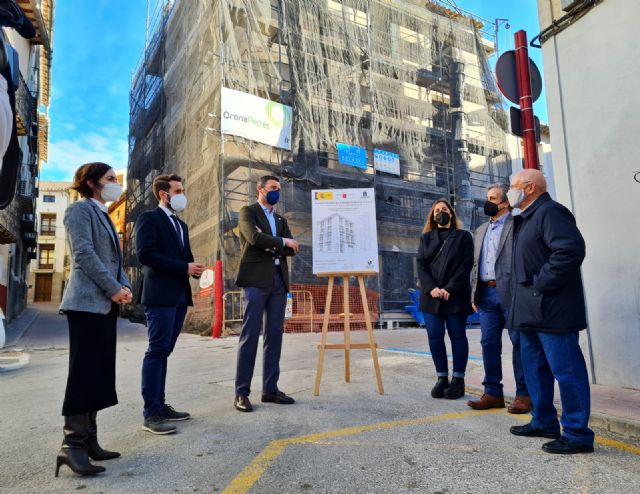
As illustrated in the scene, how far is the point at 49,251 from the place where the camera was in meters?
48.8

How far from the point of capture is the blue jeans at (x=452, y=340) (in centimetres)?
424

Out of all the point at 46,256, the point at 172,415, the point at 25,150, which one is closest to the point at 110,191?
the point at 172,415

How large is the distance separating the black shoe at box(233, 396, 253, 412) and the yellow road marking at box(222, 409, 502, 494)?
790mm

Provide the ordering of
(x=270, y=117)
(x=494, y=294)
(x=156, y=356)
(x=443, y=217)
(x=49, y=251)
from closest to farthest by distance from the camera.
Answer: (x=156, y=356), (x=494, y=294), (x=443, y=217), (x=270, y=117), (x=49, y=251)

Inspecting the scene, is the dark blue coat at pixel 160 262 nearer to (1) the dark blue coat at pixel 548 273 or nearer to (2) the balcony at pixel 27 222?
(1) the dark blue coat at pixel 548 273

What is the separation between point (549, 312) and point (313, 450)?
1.64m

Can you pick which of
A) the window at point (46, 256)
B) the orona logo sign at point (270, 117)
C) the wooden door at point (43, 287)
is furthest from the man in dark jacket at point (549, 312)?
the window at point (46, 256)

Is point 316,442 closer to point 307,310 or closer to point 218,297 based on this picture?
point 218,297

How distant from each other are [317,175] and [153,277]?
12.7 m

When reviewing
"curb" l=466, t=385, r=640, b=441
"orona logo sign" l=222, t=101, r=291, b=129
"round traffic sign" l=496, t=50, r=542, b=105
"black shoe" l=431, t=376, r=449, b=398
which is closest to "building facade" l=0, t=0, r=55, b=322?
"orona logo sign" l=222, t=101, r=291, b=129

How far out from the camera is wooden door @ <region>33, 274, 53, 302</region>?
1900 inches

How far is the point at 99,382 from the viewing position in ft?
8.38

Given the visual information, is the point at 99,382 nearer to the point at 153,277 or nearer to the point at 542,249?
the point at 153,277

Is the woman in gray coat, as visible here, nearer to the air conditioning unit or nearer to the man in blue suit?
the man in blue suit
